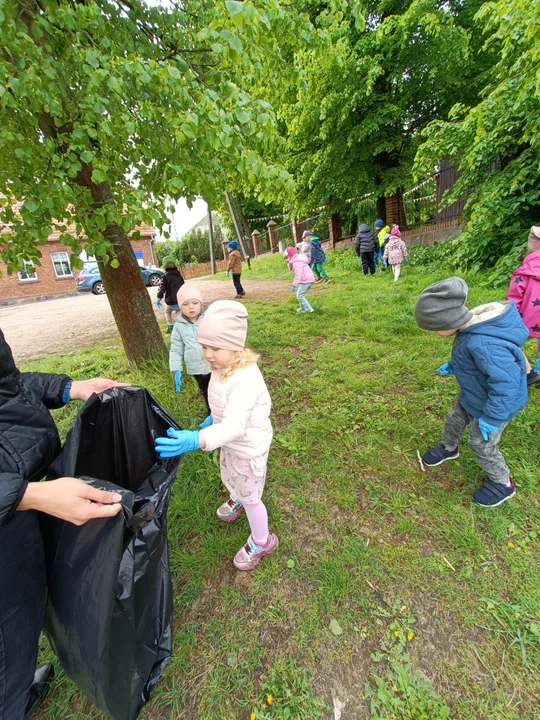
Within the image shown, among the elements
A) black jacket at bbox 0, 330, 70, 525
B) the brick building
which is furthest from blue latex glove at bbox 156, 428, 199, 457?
the brick building

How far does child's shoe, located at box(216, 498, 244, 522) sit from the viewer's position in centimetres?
224

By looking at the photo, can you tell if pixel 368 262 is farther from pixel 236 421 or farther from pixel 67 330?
pixel 236 421

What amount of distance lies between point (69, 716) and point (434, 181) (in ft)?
43.5

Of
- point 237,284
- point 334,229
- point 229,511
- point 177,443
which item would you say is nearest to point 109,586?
point 177,443

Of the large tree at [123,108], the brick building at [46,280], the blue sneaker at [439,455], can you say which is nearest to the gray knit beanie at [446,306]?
the blue sneaker at [439,455]

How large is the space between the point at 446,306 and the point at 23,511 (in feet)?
6.89

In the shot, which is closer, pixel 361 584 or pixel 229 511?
pixel 361 584

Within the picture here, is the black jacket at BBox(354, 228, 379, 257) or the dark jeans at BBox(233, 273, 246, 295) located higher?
the black jacket at BBox(354, 228, 379, 257)

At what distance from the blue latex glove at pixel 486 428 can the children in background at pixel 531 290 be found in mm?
1390

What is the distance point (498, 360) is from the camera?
1.85m

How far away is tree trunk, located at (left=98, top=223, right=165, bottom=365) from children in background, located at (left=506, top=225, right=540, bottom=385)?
3857 millimetres

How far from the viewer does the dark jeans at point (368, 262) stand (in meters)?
9.43

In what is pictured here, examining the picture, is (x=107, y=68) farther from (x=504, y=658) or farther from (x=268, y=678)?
(x=504, y=658)

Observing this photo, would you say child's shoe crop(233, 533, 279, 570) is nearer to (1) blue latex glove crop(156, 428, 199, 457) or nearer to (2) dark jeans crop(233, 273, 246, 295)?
(1) blue latex glove crop(156, 428, 199, 457)
